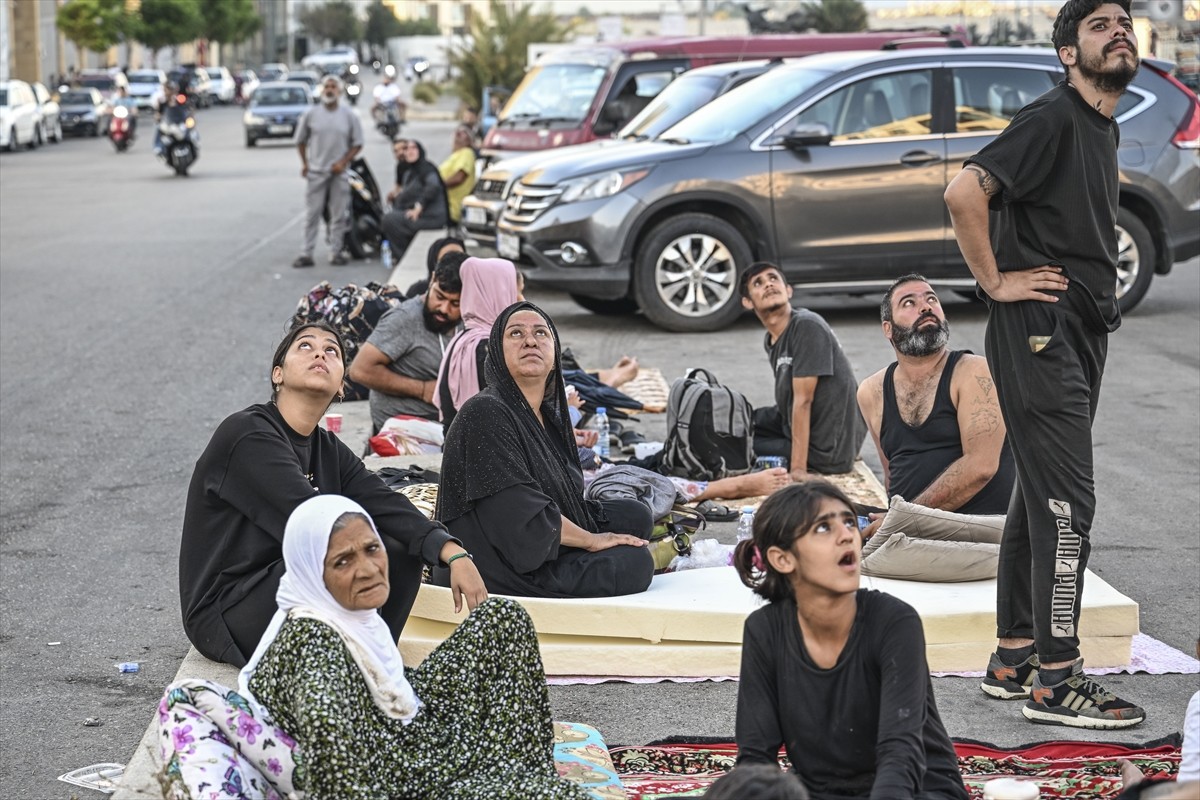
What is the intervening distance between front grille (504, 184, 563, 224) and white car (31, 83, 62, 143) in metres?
32.3

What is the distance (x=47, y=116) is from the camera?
143 feet

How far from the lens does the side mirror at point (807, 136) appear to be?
40.7 ft

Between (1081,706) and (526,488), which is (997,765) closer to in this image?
(1081,706)

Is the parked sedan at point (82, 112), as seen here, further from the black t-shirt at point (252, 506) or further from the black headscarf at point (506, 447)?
the black t-shirt at point (252, 506)

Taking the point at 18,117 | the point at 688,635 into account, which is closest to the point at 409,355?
the point at 688,635

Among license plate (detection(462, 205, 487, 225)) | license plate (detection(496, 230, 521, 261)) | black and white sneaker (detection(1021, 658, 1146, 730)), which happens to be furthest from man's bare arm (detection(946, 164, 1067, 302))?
license plate (detection(462, 205, 487, 225))

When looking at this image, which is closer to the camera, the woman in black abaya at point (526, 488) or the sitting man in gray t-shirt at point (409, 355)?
the woman in black abaya at point (526, 488)

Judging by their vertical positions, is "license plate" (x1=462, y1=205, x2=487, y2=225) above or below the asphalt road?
above

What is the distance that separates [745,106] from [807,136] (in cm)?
87

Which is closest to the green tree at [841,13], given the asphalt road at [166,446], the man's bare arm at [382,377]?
the asphalt road at [166,446]

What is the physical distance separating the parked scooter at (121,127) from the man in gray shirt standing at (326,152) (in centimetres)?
2339

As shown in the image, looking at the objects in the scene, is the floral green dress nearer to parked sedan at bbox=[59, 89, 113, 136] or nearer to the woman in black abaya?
the woman in black abaya

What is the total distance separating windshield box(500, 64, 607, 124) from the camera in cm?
1806

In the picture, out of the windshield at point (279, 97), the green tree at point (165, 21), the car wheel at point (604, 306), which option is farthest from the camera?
the green tree at point (165, 21)
